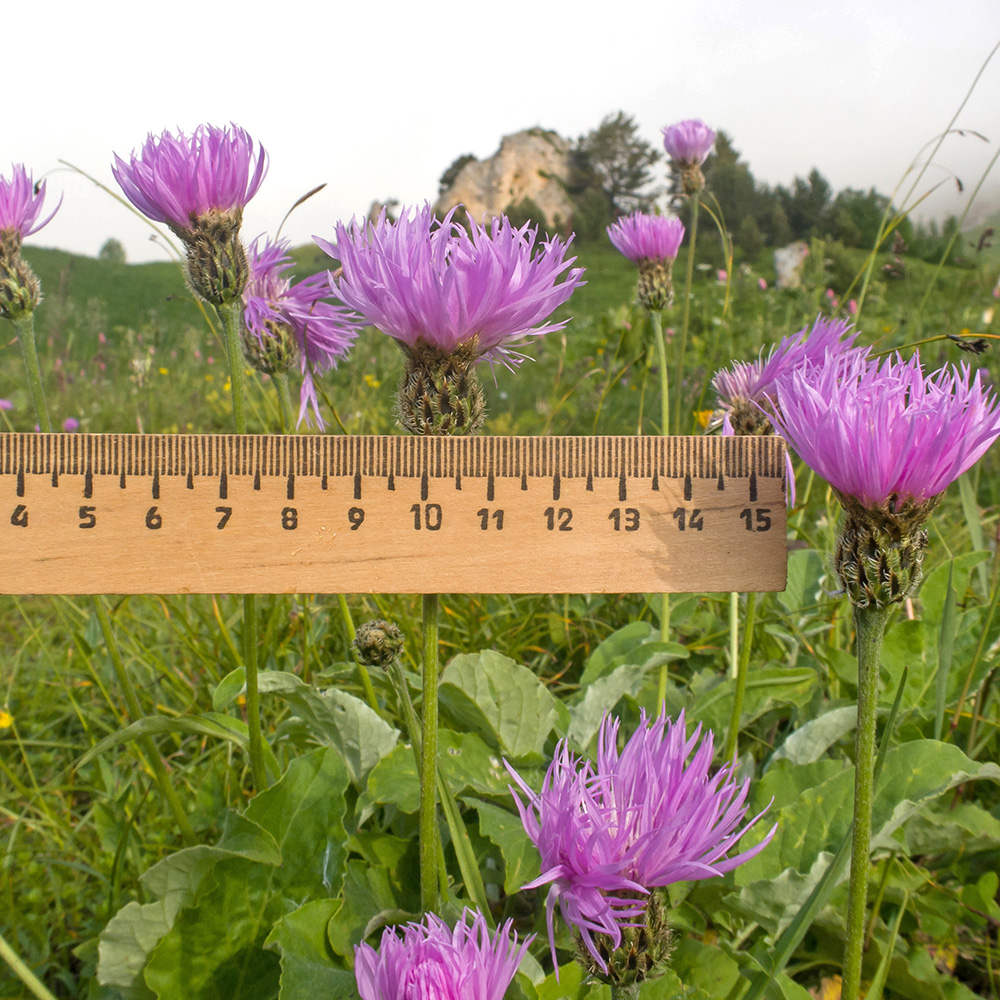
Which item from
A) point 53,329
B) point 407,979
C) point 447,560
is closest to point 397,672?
point 447,560

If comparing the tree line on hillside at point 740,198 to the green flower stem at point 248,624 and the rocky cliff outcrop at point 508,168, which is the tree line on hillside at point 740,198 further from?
the green flower stem at point 248,624

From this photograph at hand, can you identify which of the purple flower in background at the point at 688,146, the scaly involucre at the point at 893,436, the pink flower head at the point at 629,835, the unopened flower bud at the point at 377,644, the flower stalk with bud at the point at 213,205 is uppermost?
the purple flower in background at the point at 688,146

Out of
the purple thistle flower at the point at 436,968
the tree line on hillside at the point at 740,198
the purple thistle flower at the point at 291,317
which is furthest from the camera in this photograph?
the tree line on hillside at the point at 740,198

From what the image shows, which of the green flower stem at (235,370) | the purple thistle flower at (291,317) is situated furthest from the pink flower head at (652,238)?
the green flower stem at (235,370)

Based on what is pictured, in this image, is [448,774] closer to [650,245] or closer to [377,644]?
[377,644]

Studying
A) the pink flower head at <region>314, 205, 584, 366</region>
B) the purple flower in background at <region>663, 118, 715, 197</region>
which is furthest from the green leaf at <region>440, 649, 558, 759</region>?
the purple flower in background at <region>663, 118, 715, 197</region>

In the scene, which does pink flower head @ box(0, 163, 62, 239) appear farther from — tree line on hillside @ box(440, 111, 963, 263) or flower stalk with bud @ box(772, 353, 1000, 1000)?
tree line on hillside @ box(440, 111, 963, 263)

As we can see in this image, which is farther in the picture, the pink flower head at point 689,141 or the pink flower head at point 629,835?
the pink flower head at point 689,141

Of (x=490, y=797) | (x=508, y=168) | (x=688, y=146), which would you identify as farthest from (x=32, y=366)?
(x=508, y=168)
